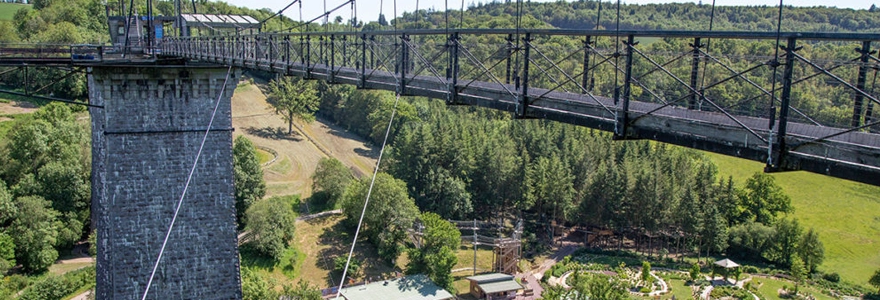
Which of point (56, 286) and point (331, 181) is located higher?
point (331, 181)

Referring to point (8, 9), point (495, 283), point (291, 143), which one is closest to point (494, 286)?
point (495, 283)

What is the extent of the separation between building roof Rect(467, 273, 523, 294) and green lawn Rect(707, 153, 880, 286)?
1788 cm

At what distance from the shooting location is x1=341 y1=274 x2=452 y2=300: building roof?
94.5ft

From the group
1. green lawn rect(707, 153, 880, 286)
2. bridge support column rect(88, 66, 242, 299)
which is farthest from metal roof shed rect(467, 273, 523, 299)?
green lawn rect(707, 153, 880, 286)

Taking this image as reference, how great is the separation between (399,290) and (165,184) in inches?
672

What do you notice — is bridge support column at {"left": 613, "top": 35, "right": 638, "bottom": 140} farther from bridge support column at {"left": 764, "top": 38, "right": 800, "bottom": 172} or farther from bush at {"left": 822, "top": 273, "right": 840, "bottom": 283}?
bush at {"left": 822, "top": 273, "right": 840, "bottom": 283}

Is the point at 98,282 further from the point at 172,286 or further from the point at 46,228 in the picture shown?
the point at 46,228

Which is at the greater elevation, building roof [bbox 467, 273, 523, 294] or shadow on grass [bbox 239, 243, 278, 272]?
shadow on grass [bbox 239, 243, 278, 272]

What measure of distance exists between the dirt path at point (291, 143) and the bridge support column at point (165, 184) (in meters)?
25.7

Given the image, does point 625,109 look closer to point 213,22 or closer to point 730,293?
point 213,22

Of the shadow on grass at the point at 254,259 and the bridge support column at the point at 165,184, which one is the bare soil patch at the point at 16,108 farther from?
the bridge support column at the point at 165,184

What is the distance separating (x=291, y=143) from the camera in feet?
162

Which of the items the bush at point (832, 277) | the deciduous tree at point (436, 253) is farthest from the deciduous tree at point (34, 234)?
the bush at point (832, 277)

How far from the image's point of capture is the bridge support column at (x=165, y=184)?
523 inches
